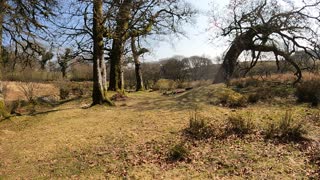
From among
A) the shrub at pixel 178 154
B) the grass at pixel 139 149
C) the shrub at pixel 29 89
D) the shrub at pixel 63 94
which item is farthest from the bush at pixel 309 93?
the shrub at pixel 63 94

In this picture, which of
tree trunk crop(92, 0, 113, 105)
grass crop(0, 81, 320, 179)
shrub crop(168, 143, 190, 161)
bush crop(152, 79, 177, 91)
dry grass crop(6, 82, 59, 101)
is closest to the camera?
grass crop(0, 81, 320, 179)

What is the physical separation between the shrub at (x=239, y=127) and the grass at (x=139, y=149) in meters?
0.18

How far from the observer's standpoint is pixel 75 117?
1059cm

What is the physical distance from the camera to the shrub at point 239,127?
7.55 meters

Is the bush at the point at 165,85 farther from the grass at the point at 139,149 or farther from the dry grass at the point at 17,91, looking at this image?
the grass at the point at 139,149

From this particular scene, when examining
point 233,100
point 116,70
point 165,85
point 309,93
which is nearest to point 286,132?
point 233,100

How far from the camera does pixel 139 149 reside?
23.5 feet

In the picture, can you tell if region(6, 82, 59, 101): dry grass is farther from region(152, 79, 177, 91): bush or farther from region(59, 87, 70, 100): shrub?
region(152, 79, 177, 91): bush

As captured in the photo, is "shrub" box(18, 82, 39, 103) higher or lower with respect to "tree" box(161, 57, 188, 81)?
lower

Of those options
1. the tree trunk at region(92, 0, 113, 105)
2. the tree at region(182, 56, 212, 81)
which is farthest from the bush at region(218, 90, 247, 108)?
the tree at region(182, 56, 212, 81)

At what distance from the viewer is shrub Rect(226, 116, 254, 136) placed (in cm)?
755

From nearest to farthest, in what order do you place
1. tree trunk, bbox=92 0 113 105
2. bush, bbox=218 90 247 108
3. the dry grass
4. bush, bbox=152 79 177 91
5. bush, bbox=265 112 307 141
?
bush, bbox=265 112 307 141, bush, bbox=218 90 247 108, tree trunk, bbox=92 0 113 105, the dry grass, bush, bbox=152 79 177 91

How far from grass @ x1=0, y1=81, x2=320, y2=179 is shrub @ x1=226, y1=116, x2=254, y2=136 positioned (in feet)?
0.60

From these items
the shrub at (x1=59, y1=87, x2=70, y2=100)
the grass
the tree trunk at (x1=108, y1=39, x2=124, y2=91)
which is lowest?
the grass
